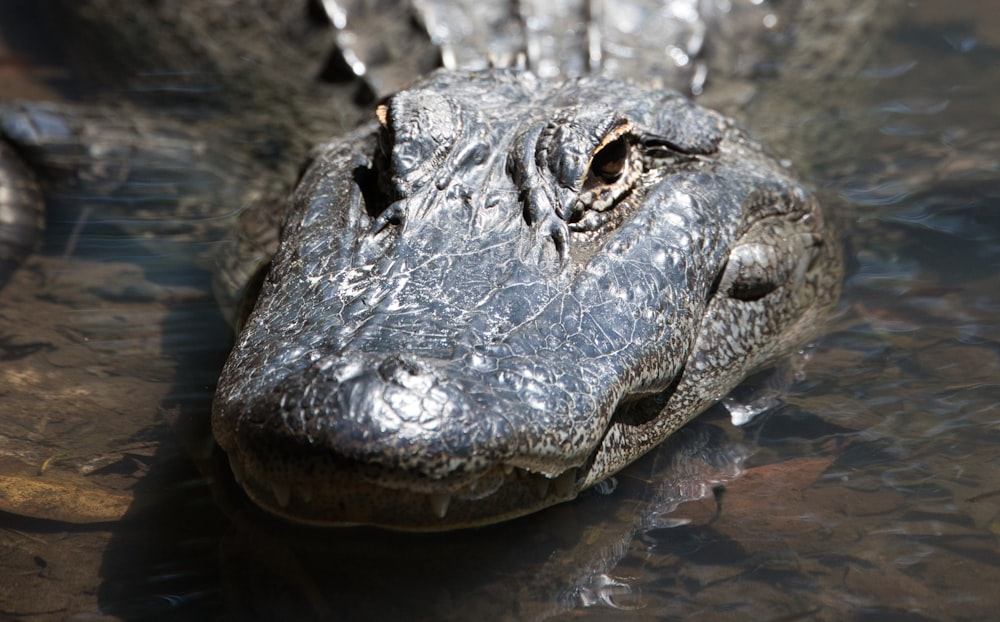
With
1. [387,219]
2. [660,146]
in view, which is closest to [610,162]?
[660,146]

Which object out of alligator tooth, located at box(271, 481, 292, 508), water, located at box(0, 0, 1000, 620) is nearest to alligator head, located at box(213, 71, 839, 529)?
alligator tooth, located at box(271, 481, 292, 508)

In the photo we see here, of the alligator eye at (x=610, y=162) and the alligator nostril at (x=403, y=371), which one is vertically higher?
the alligator eye at (x=610, y=162)

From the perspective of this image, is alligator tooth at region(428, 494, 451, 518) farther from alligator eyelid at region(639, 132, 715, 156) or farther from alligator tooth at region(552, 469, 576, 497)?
alligator eyelid at region(639, 132, 715, 156)

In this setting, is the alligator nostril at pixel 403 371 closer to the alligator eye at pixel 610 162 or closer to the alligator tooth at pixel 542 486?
the alligator tooth at pixel 542 486

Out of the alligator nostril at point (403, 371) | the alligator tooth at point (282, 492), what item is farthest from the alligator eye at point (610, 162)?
the alligator tooth at point (282, 492)

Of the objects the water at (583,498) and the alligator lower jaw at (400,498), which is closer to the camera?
the alligator lower jaw at (400,498)

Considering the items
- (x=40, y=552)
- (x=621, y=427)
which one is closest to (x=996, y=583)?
(x=621, y=427)

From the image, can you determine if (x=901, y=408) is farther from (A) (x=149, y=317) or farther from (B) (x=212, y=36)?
(B) (x=212, y=36)

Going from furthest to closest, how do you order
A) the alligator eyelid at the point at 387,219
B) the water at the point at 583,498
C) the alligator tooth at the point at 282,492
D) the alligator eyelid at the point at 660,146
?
the alligator eyelid at the point at 660,146, the alligator eyelid at the point at 387,219, the water at the point at 583,498, the alligator tooth at the point at 282,492

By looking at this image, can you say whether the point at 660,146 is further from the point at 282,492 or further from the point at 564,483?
the point at 282,492

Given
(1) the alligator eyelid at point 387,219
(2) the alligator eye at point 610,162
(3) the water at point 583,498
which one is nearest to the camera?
(3) the water at point 583,498
